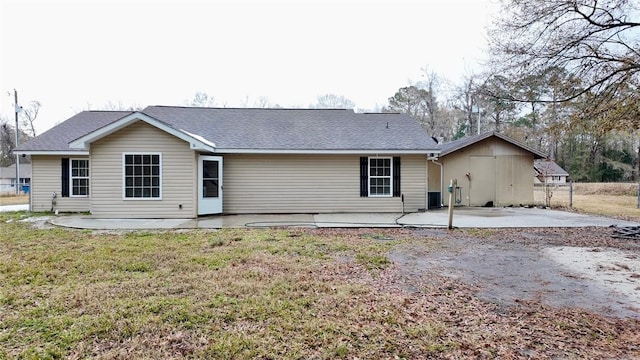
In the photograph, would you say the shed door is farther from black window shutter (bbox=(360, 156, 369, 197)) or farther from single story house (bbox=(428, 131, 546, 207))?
black window shutter (bbox=(360, 156, 369, 197))

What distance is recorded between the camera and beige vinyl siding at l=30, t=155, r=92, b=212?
39.3ft

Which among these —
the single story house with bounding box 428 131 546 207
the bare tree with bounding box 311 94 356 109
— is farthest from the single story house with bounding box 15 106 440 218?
the bare tree with bounding box 311 94 356 109

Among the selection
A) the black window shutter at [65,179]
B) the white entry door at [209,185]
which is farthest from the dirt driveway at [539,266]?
the black window shutter at [65,179]

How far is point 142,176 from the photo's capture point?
10484 millimetres

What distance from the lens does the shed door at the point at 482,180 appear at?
14539 millimetres

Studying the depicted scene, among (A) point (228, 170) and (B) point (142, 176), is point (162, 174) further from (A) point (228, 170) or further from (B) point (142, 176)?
(A) point (228, 170)

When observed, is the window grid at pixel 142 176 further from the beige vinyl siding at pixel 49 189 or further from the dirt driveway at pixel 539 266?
the dirt driveway at pixel 539 266

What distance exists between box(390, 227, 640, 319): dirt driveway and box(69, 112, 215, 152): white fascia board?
6.78 metres

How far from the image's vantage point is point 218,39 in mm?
16922

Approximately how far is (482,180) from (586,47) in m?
6.83

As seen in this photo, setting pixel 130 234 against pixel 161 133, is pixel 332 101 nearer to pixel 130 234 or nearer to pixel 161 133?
pixel 161 133

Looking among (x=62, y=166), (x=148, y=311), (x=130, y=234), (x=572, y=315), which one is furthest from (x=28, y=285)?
(x=62, y=166)

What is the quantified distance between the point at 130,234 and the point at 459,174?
12434 millimetres

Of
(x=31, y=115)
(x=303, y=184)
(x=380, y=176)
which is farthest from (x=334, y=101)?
(x=31, y=115)
